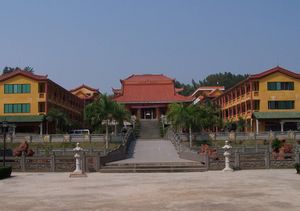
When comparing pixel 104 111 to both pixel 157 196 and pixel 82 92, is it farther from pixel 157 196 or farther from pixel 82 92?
pixel 82 92

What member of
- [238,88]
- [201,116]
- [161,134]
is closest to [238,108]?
[238,88]

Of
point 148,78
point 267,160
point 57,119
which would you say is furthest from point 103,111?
point 148,78

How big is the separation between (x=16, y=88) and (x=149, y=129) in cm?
1778

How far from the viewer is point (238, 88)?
70.8 m

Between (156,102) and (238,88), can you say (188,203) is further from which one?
(156,102)

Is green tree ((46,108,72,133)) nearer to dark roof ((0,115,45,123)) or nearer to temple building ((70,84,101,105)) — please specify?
dark roof ((0,115,45,123))

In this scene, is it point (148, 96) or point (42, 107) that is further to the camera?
point (148, 96)

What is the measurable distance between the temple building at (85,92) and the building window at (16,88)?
28531 millimetres

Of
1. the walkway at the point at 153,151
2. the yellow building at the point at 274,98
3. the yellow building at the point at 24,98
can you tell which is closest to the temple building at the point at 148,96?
the yellow building at the point at 274,98

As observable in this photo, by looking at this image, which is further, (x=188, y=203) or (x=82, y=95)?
(x=82, y=95)

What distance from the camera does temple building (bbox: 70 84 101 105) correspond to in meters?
89.9

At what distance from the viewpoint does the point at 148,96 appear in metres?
79.1

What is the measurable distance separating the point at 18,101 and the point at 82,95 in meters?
31.5

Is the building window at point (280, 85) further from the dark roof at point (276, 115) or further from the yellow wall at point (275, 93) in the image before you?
the dark roof at point (276, 115)
